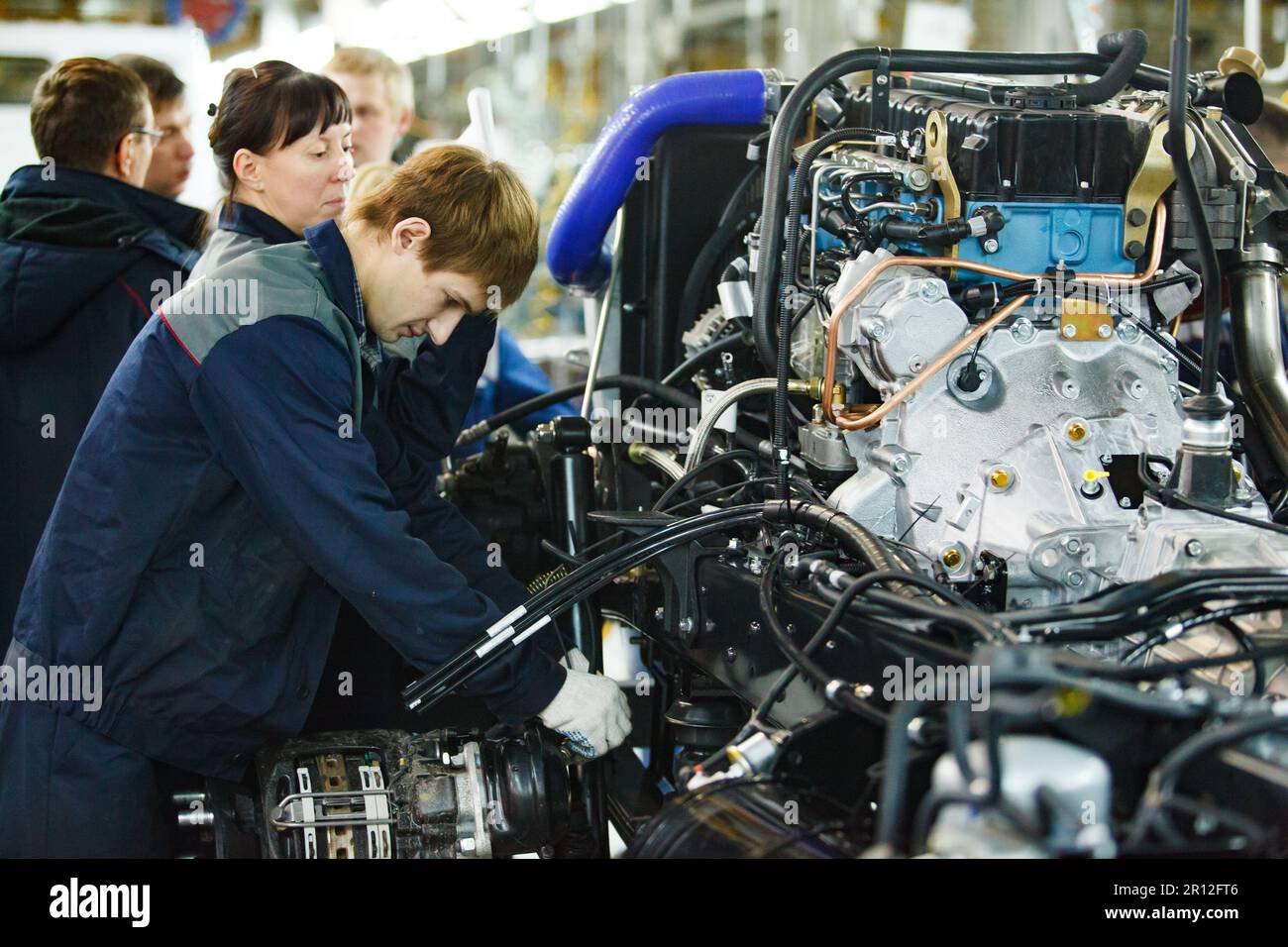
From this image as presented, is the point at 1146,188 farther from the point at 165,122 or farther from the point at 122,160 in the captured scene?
the point at 165,122

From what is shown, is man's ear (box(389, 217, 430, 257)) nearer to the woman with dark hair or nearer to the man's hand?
the woman with dark hair

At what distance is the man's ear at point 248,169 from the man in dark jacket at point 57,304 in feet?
1.31

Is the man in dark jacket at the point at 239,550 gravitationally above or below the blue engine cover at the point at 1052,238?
below

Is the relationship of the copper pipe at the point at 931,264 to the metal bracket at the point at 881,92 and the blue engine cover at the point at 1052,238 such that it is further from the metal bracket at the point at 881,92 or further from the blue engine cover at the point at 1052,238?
the metal bracket at the point at 881,92

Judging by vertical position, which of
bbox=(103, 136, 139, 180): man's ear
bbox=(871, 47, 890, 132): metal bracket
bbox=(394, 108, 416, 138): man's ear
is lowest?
bbox=(103, 136, 139, 180): man's ear

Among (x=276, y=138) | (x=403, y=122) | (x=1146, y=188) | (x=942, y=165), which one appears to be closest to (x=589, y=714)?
(x=942, y=165)

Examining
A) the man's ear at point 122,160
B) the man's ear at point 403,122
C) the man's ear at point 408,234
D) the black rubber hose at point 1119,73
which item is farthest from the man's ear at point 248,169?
the man's ear at point 403,122

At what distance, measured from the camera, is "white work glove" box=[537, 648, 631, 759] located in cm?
200

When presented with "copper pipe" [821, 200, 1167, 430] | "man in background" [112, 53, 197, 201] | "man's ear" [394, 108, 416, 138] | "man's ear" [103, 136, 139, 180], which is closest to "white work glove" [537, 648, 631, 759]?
"copper pipe" [821, 200, 1167, 430]

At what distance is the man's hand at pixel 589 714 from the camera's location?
78.6 inches

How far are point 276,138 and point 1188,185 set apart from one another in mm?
1717

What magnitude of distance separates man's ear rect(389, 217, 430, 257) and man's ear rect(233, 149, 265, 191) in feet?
2.28

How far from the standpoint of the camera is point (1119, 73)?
218 cm
